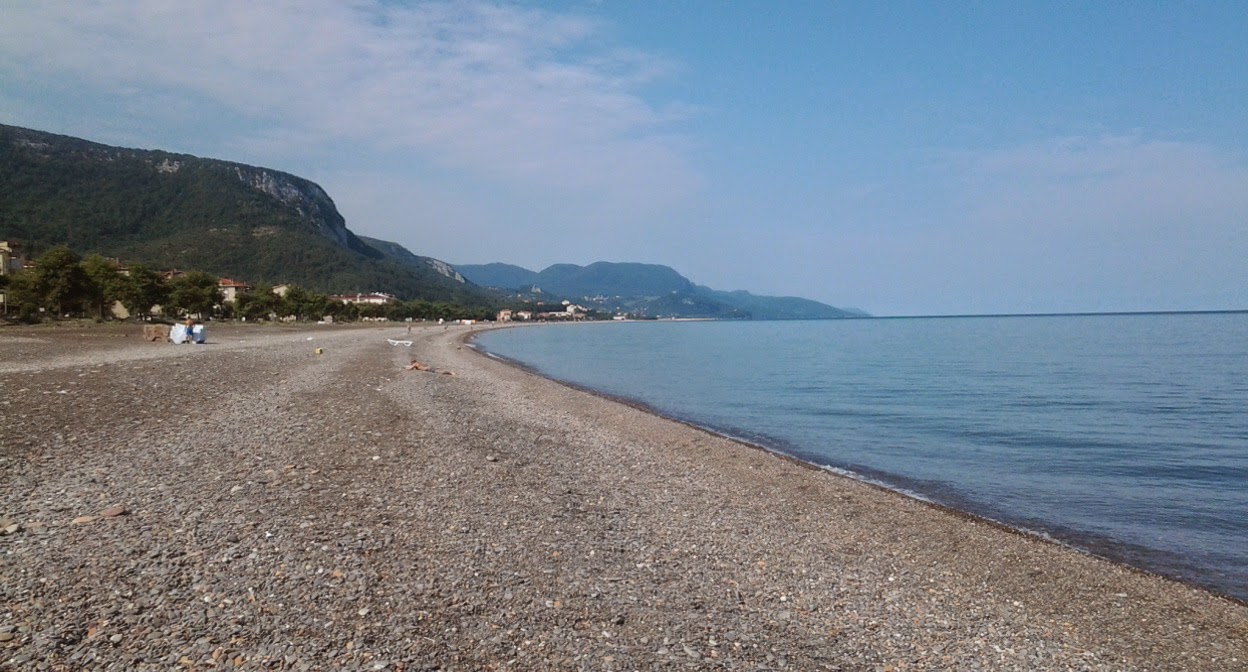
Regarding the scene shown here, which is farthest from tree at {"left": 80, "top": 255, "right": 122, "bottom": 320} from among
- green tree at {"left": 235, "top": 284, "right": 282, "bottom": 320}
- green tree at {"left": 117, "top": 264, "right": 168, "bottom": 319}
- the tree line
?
green tree at {"left": 235, "top": 284, "right": 282, "bottom": 320}

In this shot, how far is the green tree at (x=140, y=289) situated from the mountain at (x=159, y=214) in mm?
58486

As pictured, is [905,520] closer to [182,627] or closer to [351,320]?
[182,627]

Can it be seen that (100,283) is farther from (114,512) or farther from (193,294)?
(114,512)

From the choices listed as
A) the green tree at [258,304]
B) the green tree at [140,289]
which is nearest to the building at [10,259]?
the green tree at [140,289]

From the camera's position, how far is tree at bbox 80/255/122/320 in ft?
172

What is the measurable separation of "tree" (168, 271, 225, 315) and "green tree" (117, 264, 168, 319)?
176cm

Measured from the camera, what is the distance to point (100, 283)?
→ 175ft

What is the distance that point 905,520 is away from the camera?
9680 mm

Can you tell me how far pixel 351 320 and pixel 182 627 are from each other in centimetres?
12493

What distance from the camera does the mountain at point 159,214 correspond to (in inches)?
4705

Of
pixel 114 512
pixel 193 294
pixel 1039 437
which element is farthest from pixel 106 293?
pixel 1039 437

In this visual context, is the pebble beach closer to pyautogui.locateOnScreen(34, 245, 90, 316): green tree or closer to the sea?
the sea

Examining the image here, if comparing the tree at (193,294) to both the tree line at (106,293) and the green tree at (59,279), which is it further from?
the green tree at (59,279)

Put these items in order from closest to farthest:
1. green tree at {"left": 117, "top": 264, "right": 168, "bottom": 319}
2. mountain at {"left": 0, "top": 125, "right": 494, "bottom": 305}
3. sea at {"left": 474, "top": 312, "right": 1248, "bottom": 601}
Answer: sea at {"left": 474, "top": 312, "right": 1248, "bottom": 601} → green tree at {"left": 117, "top": 264, "right": 168, "bottom": 319} → mountain at {"left": 0, "top": 125, "right": 494, "bottom": 305}
